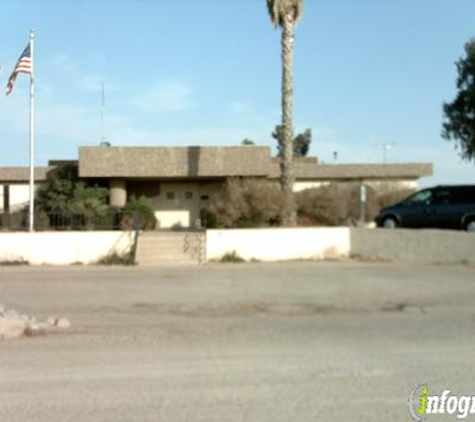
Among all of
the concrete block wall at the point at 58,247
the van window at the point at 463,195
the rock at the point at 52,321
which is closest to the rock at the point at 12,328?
the rock at the point at 52,321

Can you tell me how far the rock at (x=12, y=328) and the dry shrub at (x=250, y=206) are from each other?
17432mm

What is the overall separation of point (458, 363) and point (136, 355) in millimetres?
3702

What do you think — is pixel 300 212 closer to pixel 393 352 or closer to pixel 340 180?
pixel 340 180

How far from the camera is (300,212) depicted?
29688 mm

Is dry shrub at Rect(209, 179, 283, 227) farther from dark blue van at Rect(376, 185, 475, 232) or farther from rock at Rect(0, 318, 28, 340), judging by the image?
rock at Rect(0, 318, 28, 340)

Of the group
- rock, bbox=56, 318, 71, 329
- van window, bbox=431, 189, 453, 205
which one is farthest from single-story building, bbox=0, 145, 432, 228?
rock, bbox=56, 318, 71, 329

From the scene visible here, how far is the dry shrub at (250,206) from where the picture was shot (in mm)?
27062

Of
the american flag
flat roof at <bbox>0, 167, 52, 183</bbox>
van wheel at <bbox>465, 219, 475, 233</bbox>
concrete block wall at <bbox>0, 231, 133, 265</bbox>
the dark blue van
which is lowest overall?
concrete block wall at <bbox>0, 231, 133, 265</bbox>

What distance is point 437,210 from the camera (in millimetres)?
24156

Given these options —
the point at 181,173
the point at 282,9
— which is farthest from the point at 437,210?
the point at 181,173

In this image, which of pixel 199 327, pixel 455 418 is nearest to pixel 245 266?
pixel 199 327

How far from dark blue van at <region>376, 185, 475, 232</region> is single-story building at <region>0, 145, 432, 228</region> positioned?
10190 millimetres

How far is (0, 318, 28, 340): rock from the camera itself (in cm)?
978

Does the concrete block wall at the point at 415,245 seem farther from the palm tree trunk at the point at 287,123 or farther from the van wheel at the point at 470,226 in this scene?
the palm tree trunk at the point at 287,123
